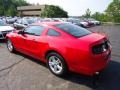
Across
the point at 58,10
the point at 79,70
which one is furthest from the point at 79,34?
the point at 58,10

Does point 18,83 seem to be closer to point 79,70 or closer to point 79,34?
point 79,70

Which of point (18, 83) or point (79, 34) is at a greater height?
point (79, 34)

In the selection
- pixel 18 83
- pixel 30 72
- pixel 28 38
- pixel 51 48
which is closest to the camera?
pixel 18 83

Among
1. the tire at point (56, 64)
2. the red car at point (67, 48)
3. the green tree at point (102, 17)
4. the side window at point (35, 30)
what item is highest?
the side window at point (35, 30)

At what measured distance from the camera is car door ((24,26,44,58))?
637cm

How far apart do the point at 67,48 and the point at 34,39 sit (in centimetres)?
164

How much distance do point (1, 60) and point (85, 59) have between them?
3.98 m

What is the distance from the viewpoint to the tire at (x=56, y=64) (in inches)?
219

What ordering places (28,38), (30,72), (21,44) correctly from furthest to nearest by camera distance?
1. (21,44)
2. (28,38)
3. (30,72)

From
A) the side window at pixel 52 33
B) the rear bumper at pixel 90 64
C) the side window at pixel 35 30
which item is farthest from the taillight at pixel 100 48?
the side window at pixel 35 30

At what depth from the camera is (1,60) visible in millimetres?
7621

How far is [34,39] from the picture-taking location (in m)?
6.52

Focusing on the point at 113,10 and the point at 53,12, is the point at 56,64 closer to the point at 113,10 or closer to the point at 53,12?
the point at 113,10

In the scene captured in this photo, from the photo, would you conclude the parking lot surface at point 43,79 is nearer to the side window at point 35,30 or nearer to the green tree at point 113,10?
the side window at point 35,30
